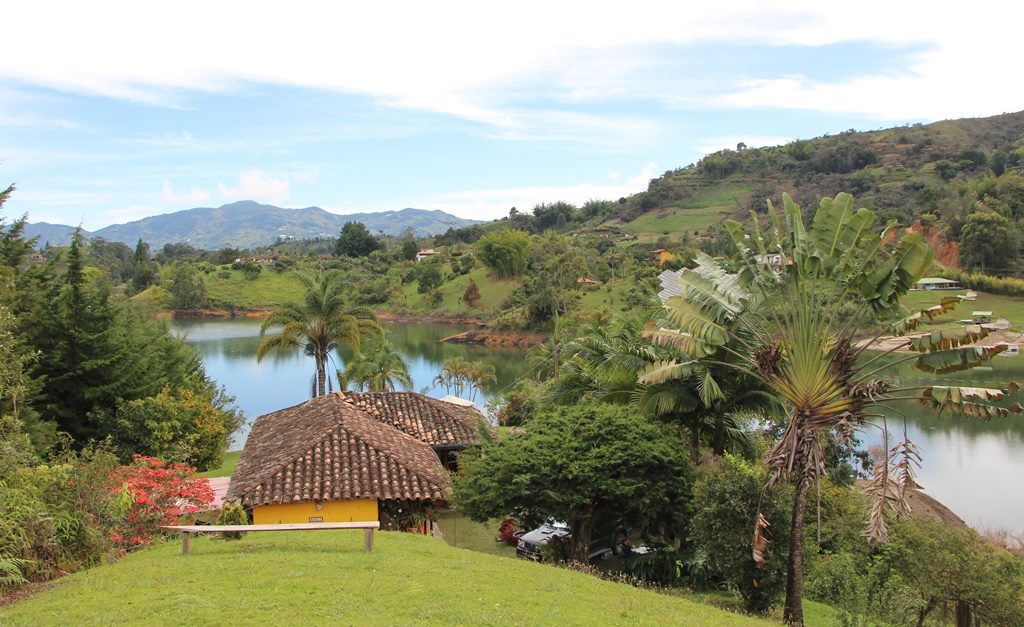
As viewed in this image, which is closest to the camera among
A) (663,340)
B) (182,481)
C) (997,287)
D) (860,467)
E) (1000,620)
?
(1000,620)

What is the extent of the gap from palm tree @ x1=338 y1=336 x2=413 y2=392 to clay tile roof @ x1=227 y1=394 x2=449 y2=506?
14935mm

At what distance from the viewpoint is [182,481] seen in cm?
1295

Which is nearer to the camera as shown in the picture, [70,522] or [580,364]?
[70,522]

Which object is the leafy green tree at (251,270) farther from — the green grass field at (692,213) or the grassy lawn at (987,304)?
the grassy lawn at (987,304)

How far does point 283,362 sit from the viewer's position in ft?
204

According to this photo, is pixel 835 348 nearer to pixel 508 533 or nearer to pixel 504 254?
pixel 508 533

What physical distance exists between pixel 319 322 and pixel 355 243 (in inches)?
3725

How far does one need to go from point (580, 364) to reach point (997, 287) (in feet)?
192

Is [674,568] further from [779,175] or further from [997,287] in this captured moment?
[779,175]

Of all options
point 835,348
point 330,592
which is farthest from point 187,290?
point 835,348

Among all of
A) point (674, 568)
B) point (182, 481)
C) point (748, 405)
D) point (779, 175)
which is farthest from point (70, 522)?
point (779, 175)

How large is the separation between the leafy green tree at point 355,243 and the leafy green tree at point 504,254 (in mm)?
37162

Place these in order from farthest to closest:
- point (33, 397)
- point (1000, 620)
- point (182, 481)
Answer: point (33, 397) → point (182, 481) → point (1000, 620)

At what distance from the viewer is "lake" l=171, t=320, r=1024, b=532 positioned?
88.3 ft
